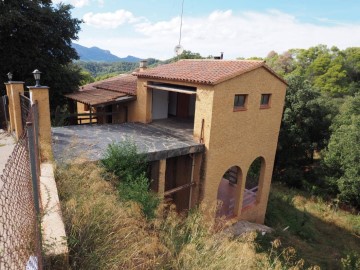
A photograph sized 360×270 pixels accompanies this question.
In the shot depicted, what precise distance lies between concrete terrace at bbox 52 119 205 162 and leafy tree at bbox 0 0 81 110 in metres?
6.65

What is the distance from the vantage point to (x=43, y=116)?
6.94 metres

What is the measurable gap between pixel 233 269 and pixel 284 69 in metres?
48.2

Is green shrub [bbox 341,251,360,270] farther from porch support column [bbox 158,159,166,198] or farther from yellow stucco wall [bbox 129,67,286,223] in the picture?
porch support column [bbox 158,159,166,198]

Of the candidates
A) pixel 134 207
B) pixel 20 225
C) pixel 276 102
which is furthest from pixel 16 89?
pixel 276 102

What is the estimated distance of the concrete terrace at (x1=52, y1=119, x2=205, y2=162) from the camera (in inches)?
330

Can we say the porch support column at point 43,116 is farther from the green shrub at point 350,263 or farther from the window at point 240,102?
the green shrub at point 350,263

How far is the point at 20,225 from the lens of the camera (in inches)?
137

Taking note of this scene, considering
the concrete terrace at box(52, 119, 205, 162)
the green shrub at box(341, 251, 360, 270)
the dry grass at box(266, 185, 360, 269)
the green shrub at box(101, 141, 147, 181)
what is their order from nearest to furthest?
the green shrub at box(101, 141, 147, 181) < the concrete terrace at box(52, 119, 205, 162) < the green shrub at box(341, 251, 360, 270) < the dry grass at box(266, 185, 360, 269)

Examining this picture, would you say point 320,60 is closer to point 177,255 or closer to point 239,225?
point 239,225

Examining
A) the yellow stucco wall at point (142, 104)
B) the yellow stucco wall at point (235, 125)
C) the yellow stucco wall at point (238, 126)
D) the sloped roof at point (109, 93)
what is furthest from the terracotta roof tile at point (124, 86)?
the yellow stucco wall at point (238, 126)

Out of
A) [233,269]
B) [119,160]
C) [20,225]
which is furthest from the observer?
[119,160]

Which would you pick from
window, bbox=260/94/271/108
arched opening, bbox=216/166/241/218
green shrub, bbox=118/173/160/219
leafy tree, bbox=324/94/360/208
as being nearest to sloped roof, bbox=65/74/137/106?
window, bbox=260/94/271/108

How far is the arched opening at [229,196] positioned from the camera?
13.0m

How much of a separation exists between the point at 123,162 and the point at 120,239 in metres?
3.45
